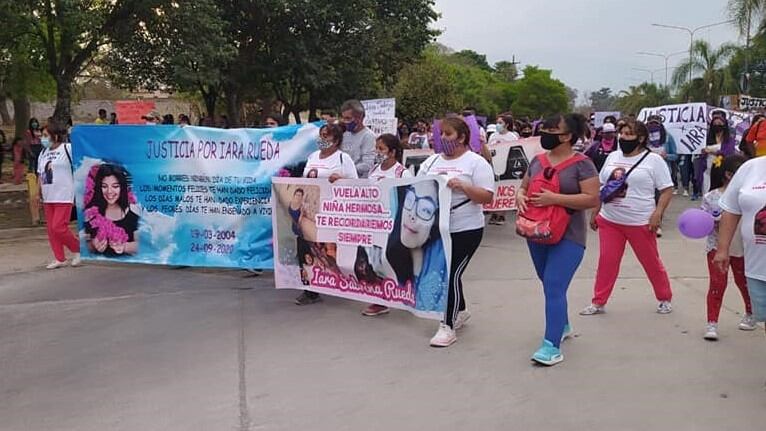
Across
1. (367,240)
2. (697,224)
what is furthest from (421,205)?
(697,224)

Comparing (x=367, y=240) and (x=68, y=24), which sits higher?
(x=68, y=24)

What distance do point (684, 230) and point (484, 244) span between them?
461 cm

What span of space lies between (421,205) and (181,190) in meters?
3.01

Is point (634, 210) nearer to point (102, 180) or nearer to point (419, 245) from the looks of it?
point (419, 245)

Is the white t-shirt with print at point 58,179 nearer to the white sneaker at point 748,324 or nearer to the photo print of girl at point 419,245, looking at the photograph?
the photo print of girl at point 419,245

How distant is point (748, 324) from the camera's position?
5398mm

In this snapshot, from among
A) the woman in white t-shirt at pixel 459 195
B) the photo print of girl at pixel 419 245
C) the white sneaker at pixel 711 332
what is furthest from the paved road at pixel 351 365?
the photo print of girl at pixel 419 245

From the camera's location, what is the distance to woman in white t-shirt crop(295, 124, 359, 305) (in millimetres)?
6183

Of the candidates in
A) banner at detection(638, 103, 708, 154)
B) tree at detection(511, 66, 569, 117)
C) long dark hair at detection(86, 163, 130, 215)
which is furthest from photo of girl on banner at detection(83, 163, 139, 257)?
tree at detection(511, 66, 569, 117)

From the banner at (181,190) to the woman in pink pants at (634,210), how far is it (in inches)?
109

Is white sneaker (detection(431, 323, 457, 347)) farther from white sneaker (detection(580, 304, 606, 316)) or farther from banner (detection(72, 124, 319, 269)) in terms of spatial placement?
banner (detection(72, 124, 319, 269))

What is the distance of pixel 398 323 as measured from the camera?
5.77 metres

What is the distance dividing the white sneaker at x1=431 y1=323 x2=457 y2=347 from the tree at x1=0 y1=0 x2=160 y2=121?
9246 millimetres

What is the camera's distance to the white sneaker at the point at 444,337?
5.14 metres
